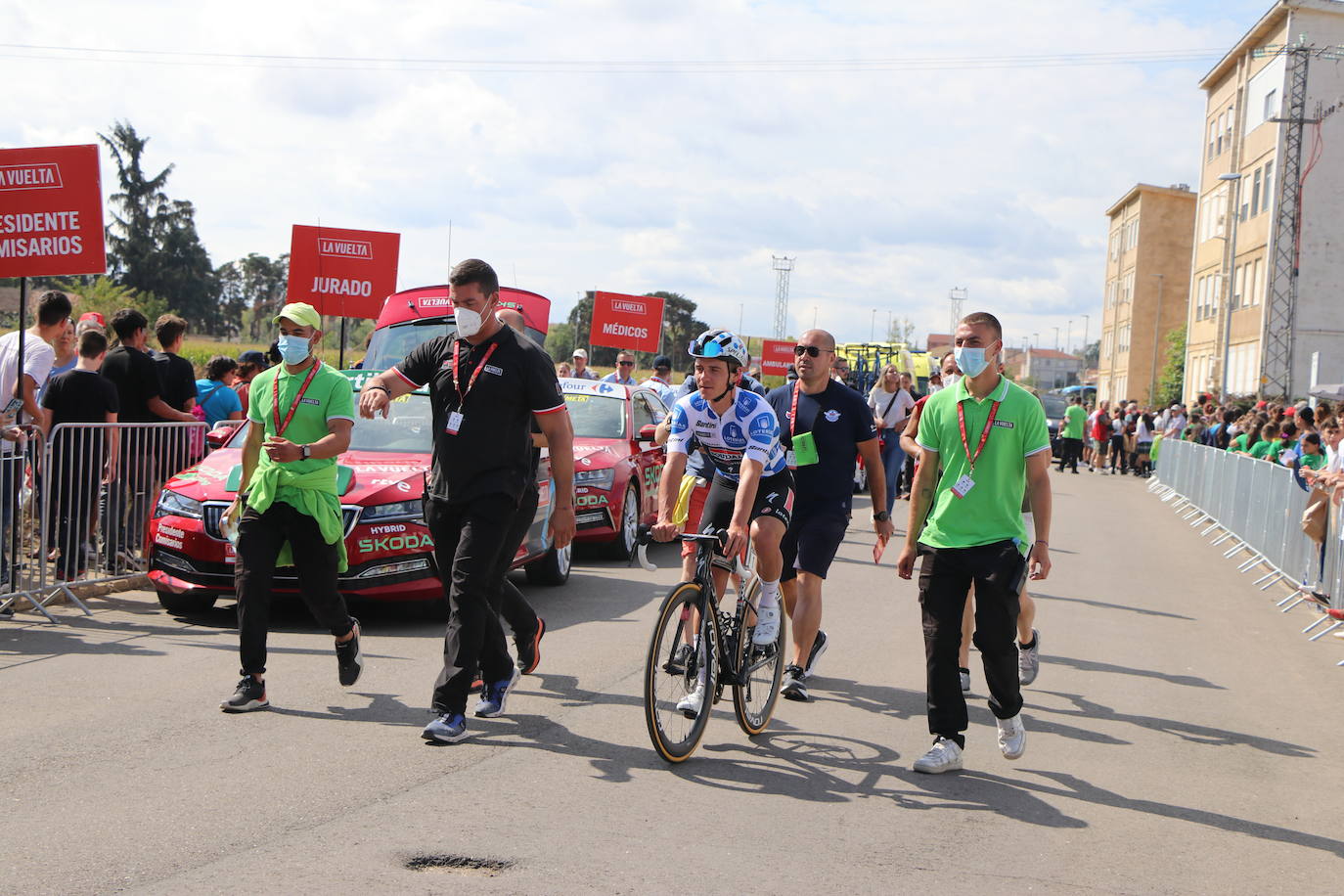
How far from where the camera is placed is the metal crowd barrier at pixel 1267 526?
39.4ft

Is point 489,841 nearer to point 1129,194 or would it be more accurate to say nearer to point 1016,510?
point 1016,510

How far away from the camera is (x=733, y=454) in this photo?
6.87 m

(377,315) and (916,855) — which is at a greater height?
(377,315)

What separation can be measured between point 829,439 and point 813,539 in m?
0.56

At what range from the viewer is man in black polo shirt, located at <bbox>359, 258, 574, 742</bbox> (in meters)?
6.23

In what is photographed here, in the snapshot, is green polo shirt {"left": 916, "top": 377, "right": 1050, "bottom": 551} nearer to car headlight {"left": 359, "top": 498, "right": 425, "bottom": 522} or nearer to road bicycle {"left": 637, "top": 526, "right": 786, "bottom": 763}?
road bicycle {"left": 637, "top": 526, "right": 786, "bottom": 763}

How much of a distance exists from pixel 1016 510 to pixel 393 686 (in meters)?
3.44

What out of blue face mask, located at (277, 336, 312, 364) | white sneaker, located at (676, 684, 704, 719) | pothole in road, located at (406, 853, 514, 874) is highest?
blue face mask, located at (277, 336, 312, 364)

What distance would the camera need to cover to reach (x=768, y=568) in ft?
23.0

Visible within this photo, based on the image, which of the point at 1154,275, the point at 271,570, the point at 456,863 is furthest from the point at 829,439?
the point at 1154,275

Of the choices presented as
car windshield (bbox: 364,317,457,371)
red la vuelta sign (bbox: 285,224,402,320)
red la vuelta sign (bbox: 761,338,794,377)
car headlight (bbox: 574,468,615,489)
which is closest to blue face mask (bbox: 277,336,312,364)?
car headlight (bbox: 574,468,615,489)

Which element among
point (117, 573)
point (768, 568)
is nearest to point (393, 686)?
point (768, 568)

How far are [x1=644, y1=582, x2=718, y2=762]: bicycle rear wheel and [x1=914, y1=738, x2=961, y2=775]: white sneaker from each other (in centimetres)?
98

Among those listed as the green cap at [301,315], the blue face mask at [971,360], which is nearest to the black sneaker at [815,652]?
the blue face mask at [971,360]
